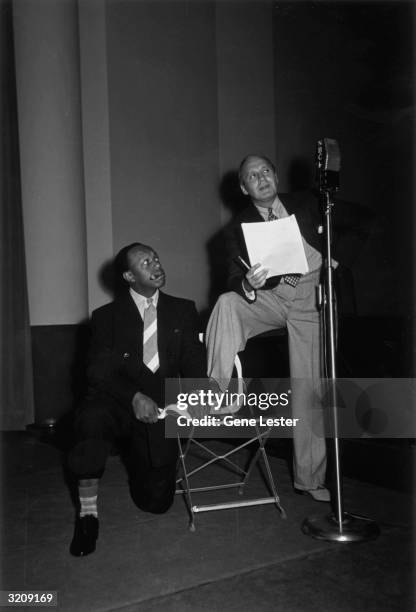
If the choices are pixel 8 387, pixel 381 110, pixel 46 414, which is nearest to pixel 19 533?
pixel 46 414

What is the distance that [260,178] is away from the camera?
8.96 ft

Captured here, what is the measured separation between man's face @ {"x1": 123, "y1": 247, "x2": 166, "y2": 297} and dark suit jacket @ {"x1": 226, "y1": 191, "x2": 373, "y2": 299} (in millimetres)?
367

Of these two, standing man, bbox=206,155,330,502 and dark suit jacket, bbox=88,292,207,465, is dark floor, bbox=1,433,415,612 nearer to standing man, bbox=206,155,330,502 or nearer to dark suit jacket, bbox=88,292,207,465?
standing man, bbox=206,155,330,502

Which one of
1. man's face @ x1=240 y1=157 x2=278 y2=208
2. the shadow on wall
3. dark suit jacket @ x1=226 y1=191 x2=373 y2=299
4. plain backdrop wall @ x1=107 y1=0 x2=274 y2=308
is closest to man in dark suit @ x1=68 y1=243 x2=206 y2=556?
dark suit jacket @ x1=226 y1=191 x2=373 y2=299

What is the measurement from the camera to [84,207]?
193 inches

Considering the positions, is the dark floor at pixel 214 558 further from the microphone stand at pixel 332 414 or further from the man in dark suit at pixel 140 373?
the man in dark suit at pixel 140 373

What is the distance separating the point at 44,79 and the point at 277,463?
143 inches

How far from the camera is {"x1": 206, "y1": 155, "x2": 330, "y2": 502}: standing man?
8.89ft

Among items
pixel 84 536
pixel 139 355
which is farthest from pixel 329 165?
pixel 84 536

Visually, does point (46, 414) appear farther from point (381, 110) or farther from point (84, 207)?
point (381, 110)

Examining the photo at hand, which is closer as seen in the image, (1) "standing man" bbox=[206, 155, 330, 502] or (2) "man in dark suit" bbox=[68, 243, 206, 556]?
(2) "man in dark suit" bbox=[68, 243, 206, 556]

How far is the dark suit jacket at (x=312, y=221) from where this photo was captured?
2.76m

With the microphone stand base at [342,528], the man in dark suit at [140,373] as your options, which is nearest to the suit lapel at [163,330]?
the man in dark suit at [140,373]

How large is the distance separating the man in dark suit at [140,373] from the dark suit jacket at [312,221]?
36 centimetres
